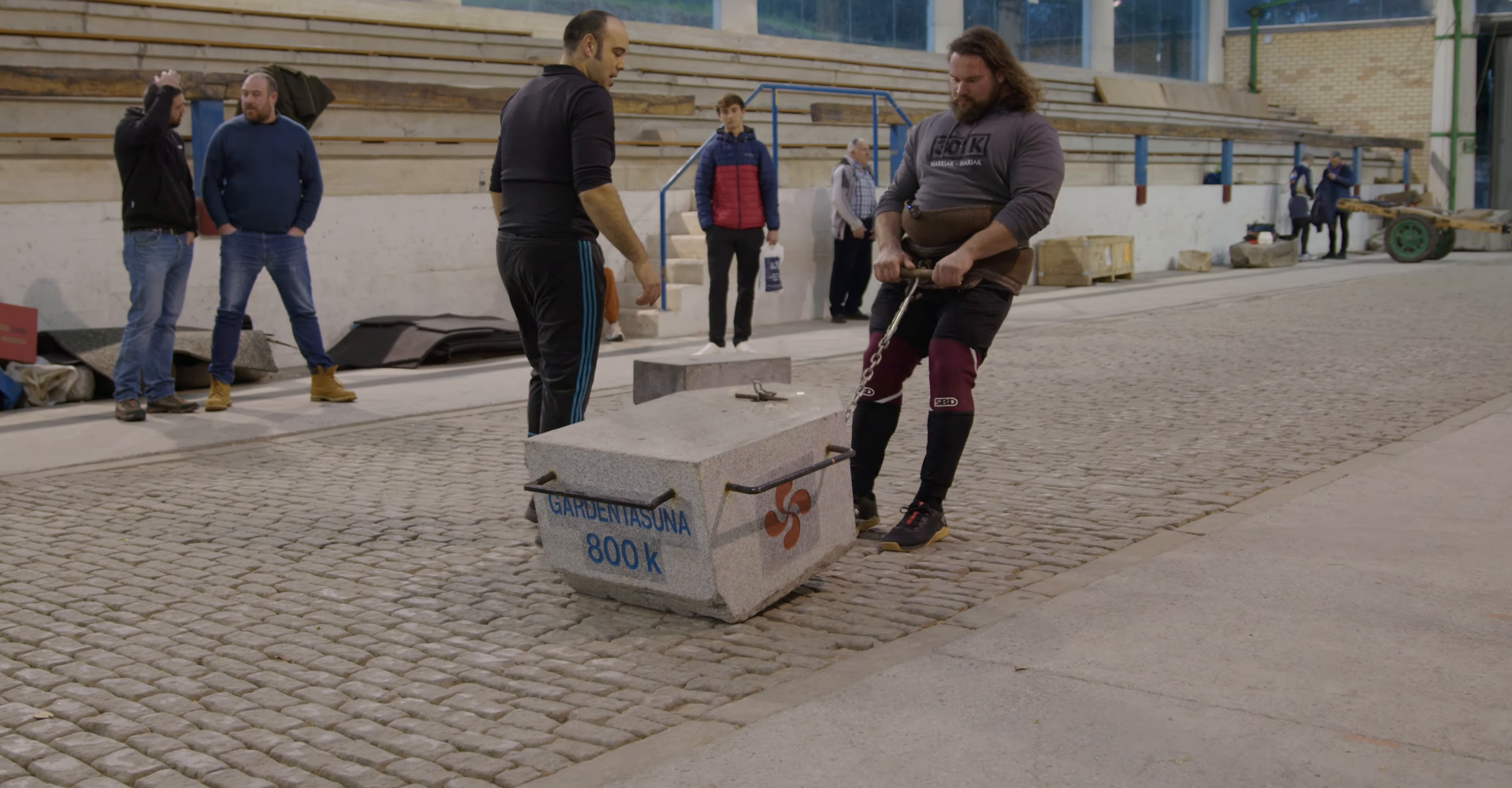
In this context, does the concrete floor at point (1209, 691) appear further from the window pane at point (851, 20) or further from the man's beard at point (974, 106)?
the window pane at point (851, 20)

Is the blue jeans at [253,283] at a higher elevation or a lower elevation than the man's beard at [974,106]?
lower

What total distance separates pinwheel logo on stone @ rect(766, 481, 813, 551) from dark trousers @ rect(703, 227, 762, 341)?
6812 mm

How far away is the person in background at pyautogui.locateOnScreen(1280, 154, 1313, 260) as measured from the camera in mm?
23219

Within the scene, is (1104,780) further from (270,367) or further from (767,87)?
(767,87)

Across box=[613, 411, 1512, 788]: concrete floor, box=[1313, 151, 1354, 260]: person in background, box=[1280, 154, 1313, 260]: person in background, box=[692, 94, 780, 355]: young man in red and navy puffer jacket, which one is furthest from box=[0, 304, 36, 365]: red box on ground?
box=[1313, 151, 1354, 260]: person in background

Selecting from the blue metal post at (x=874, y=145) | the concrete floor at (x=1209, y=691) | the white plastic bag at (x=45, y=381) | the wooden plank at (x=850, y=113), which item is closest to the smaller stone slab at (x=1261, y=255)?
the wooden plank at (x=850, y=113)

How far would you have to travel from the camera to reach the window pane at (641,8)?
18562mm

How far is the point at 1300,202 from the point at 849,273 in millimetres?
12250

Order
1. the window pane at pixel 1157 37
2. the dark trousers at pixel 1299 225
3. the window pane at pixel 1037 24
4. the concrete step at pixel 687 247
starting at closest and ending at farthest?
the concrete step at pixel 687 247
the dark trousers at pixel 1299 225
the window pane at pixel 1037 24
the window pane at pixel 1157 37

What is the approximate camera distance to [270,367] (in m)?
9.65

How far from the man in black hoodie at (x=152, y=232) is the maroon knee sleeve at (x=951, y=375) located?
16.1 ft

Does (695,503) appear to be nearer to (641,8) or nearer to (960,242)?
(960,242)

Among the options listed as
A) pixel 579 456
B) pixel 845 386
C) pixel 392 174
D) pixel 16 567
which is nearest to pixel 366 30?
pixel 392 174

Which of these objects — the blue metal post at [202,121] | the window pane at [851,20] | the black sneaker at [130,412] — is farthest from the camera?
the window pane at [851,20]
